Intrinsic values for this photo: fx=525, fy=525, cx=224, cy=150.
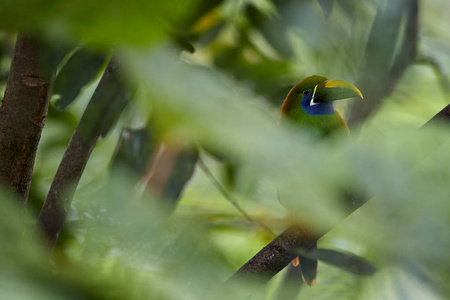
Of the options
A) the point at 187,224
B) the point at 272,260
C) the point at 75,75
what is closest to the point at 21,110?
the point at 187,224

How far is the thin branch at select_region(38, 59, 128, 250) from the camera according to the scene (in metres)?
0.31

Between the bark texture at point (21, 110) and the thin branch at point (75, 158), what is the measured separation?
38 mm

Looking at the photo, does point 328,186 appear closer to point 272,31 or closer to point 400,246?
point 400,246

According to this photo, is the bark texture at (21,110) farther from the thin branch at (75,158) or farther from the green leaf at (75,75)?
the green leaf at (75,75)

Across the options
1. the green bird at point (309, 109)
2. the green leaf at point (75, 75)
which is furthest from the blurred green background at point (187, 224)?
the green bird at point (309, 109)

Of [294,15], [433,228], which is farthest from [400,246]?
[294,15]

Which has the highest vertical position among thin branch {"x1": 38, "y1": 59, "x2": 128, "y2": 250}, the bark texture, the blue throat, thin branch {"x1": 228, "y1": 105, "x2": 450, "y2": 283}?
the bark texture

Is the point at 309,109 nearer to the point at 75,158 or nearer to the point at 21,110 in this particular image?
the point at 75,158

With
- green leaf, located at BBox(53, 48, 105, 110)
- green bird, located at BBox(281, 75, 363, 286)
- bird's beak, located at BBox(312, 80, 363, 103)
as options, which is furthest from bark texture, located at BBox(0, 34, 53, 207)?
green bird, located at BBox(281, 75, 363, 286)

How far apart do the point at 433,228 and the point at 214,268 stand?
6 cm

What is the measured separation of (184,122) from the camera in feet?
0.25

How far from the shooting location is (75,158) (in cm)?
41

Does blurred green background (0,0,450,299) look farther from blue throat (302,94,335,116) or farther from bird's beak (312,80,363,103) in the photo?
blue throat (302,94,335,116)

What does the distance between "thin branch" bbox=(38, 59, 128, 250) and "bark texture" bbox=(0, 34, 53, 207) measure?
0.04m
